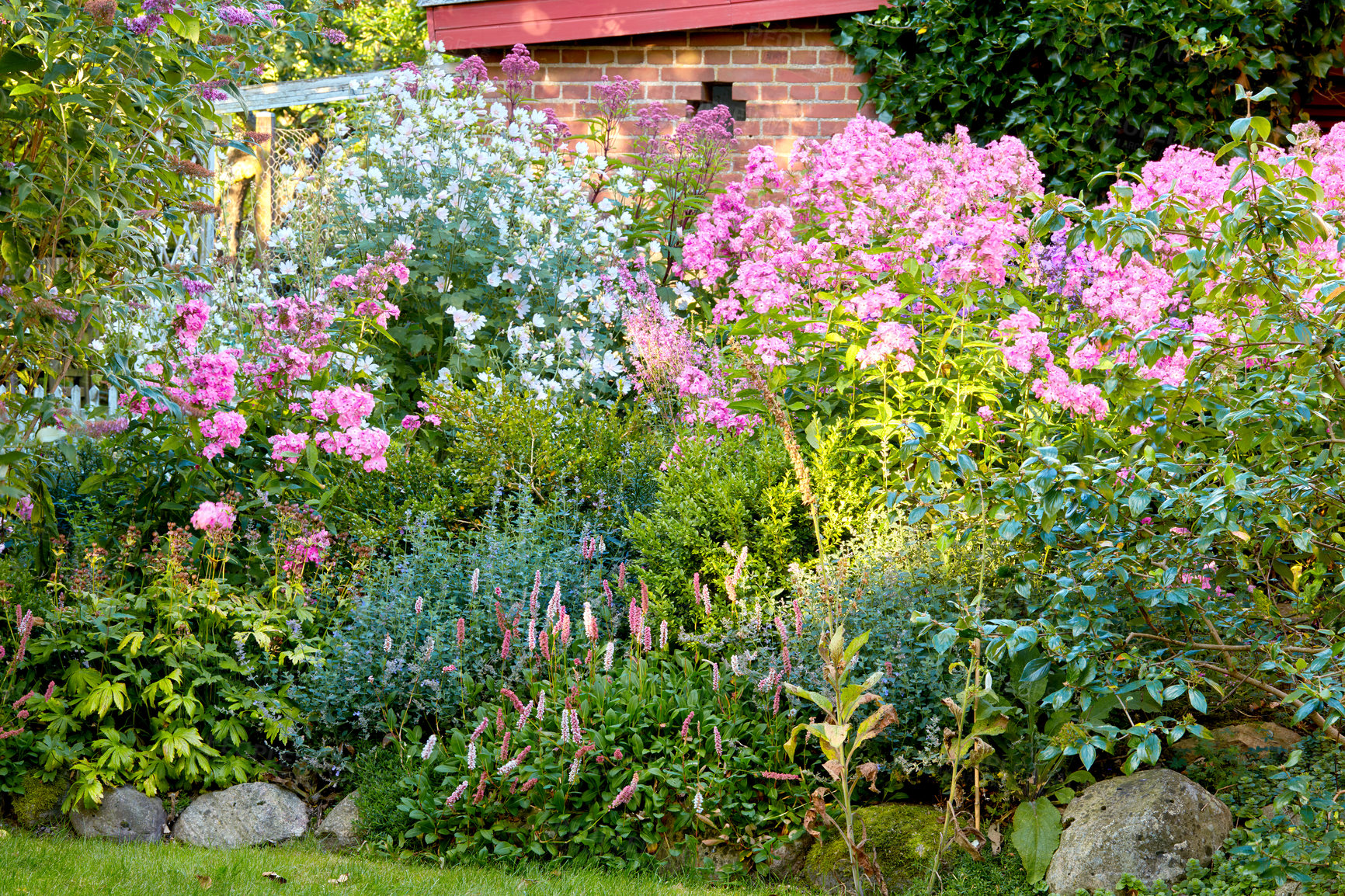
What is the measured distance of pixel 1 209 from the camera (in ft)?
10.2

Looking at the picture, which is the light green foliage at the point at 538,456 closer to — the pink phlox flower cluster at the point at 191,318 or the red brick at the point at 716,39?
the pink phlox flower cluster at the point at 191,318

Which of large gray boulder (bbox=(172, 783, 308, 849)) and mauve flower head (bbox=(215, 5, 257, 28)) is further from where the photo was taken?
large gray boulder (bbox=(172, 783, 308, 849))

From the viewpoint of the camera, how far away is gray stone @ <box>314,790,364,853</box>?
3.86 m

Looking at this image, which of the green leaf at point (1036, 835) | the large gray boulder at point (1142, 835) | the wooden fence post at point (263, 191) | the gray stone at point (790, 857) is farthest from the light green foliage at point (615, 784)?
the wooden fence post at point (263, 191)

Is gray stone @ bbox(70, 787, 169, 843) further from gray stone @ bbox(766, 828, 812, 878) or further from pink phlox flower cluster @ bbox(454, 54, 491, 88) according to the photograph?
pink phlox flower cluster @ bbox(454, 54, 491, 88)

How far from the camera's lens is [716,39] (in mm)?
8344

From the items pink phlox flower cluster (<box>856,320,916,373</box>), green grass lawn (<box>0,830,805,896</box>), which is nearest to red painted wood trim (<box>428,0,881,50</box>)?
pink phlox flower cluster (<box>856,320,916,373</box>)

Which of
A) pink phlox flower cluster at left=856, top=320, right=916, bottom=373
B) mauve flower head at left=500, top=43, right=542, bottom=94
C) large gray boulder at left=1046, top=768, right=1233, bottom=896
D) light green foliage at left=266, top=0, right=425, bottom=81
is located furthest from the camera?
light green foliage at left=266, top=0, right=425, bottom=81

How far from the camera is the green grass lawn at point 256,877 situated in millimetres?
3199

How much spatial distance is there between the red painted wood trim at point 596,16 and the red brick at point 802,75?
0.38 m

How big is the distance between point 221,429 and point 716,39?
212 inches

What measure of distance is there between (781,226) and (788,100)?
330 centimetres

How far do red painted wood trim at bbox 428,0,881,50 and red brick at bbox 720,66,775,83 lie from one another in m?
0.31

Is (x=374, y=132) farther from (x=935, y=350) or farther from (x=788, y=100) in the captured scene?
(x=935, y=350)
